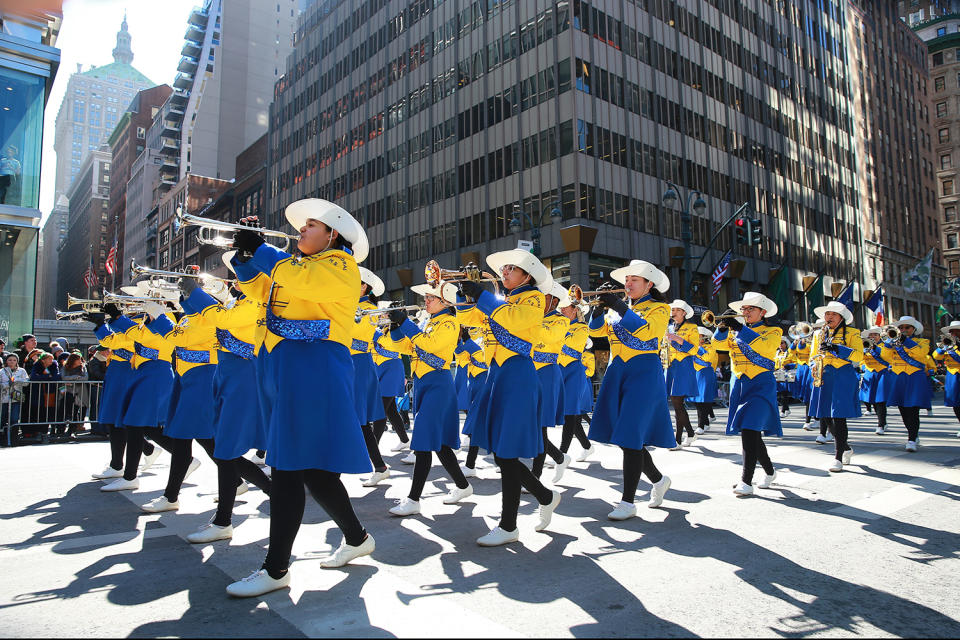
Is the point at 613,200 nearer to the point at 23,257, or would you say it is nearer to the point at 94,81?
the point at 23,257

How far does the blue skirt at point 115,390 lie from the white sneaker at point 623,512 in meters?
5.80

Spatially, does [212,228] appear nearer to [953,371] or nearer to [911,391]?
[911,391]

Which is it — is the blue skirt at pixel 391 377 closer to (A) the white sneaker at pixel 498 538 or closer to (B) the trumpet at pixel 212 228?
(B) the trumpet at pixel 212 228

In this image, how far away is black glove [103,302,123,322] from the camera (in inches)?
307

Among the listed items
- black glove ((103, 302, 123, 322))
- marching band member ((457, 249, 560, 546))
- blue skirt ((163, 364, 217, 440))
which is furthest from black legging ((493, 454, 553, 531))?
black glove ((103, 302, 123, 322))

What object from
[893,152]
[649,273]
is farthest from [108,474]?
[893,152]

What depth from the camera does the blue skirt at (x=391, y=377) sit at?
32.8 ft

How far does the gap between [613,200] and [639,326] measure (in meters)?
30.6

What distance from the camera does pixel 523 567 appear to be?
446 centimetres

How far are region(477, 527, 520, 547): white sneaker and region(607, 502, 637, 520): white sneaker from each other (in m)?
1.20

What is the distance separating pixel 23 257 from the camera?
20438 millimetres

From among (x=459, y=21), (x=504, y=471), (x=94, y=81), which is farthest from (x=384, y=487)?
(x=94, y=81)

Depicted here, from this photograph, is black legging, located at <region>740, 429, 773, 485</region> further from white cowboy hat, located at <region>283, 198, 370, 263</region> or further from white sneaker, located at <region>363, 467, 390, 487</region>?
white cowboy hat, located at <region>283, 198, 370, 263</region>

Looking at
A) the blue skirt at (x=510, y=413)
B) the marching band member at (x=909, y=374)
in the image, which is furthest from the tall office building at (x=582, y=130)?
the blue skirt at (x=510, y=413)
